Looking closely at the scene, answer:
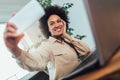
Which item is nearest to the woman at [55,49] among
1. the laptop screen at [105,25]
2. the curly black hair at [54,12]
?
the curly black hair at [54,12]

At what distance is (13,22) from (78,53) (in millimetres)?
419

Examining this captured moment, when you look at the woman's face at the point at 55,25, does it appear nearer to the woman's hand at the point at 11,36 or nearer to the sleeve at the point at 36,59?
the sleeve at the point at 36,59

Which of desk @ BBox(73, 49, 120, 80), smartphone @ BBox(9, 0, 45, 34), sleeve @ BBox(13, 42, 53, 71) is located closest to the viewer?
desk @ BBox(73, 49, 120, 80)

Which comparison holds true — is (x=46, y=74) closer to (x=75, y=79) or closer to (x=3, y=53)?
(x=3, y=53)

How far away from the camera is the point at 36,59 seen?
94 centimetres

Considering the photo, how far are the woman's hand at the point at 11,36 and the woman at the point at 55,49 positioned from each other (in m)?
0.09

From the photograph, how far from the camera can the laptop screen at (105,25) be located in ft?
1.29

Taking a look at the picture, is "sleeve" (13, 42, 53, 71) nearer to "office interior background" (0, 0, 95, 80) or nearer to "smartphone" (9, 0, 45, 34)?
"office interior background" (0, 0, 95, 80)

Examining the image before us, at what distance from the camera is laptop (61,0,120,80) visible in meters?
0.39

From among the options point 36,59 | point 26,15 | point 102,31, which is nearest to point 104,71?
point 102,31

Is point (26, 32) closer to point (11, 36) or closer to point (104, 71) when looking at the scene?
point (11, 36)

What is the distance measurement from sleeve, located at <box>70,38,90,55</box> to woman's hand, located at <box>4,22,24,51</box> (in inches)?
10.8

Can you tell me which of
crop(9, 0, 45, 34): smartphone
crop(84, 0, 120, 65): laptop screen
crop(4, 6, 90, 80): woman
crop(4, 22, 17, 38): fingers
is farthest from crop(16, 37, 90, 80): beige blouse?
crop(84, 0, 120, 65): laptop screen

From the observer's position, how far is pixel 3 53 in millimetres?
1127
